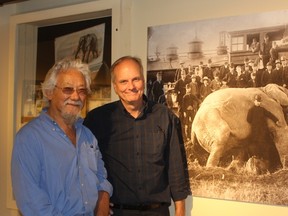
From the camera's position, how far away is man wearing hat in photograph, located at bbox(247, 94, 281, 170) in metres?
2.00

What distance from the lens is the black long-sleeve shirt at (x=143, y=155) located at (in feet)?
6.65

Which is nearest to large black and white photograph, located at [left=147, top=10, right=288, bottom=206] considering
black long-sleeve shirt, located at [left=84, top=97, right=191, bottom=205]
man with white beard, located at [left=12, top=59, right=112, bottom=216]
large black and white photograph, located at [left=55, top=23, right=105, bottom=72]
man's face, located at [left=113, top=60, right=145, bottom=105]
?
black long-sleeve shirt, located at [left=84, top=97, right=191, bottom=205]

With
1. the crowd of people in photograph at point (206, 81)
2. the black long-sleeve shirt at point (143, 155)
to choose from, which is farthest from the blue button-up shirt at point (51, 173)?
the crowd of people in photograph at point (206, 81)

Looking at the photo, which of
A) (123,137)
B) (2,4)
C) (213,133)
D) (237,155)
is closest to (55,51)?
(2,4)

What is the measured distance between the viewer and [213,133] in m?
→ 2.20

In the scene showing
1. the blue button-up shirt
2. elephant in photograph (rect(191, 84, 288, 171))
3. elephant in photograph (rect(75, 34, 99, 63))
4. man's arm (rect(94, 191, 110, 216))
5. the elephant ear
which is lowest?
man's arm (rect(94, 191, 110, 216))

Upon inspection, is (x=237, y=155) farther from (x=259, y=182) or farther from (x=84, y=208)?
(x=84, y=208)

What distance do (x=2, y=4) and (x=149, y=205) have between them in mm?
1960

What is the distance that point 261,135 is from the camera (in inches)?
Result: 80.2

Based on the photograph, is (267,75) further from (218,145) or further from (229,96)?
(218,145)

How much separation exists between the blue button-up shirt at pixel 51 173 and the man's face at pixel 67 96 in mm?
63

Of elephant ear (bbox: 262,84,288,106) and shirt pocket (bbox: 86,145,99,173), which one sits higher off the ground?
elephant ear (bbox: 262,84,288,106)

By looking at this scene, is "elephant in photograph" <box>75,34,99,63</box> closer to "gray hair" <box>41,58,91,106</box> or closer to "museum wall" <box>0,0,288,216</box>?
"museum wall" <box>0,0,288,216</box>

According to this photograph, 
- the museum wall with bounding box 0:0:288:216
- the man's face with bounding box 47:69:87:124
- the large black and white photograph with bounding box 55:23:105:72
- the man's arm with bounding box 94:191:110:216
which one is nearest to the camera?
the man's face with bounding box 47:69:87:124
